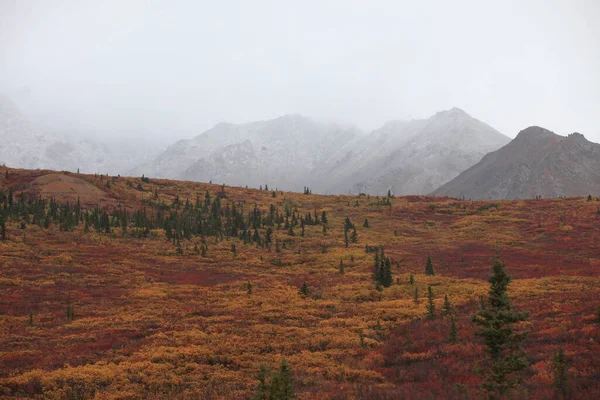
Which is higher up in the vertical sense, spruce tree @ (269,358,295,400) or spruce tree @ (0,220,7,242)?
spruce tree @ (0,220,7,242)

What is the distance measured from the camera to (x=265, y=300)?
1517 inches

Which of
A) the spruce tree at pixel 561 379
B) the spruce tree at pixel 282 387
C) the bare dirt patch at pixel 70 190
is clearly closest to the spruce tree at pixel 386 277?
the spruce tree at pixel 561 379

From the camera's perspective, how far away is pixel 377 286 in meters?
42.1

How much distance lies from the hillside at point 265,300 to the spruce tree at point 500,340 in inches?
52.6

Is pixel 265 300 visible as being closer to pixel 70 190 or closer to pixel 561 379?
pixel 561 379

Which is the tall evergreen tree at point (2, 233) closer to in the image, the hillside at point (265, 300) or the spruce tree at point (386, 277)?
the hillside at point (265, 300)

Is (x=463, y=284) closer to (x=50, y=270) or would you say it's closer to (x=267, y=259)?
(x=267, y=259)

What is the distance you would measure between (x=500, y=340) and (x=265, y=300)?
→ 2579 cm

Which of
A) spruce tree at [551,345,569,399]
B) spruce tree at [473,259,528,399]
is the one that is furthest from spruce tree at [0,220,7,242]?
spruce tree at [551,345,569,399]

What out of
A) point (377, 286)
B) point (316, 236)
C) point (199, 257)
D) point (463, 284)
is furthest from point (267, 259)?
point (463, 284)

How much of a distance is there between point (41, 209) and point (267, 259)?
41965 millimetres

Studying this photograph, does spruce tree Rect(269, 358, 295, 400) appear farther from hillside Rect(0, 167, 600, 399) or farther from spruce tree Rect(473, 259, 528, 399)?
spruce tree Rect(473, 259, 528, 399)

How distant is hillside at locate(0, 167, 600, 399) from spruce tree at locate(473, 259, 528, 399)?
1335mm

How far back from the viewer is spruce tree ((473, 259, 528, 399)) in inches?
555
